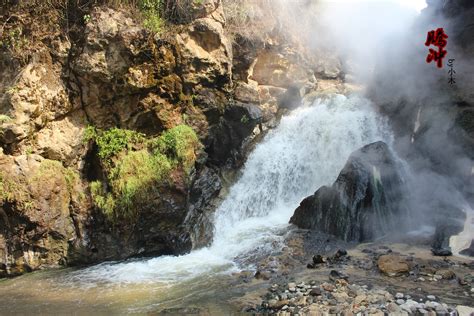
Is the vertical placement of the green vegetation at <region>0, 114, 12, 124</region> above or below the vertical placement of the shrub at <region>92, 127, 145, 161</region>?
above

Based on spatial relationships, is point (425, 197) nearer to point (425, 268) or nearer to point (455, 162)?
point (455, 162)

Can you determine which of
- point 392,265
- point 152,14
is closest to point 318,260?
point 392,265

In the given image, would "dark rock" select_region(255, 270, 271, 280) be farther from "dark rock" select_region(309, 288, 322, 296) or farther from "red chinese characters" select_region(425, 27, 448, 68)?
"red chinese characters" select_region(425, 27, 448, 68)

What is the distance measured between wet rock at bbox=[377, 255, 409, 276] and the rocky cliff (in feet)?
16.7

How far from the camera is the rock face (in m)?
10.1

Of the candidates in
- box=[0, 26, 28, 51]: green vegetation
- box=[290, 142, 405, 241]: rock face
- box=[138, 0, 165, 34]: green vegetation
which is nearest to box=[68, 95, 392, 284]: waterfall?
box=[290, 142, 405, 241]: rock face

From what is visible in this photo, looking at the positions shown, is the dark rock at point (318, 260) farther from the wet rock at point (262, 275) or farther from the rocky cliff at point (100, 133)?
the rocky cliff at point (100, 133)

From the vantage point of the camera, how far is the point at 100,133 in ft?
35.9

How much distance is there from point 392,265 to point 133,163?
713 cm

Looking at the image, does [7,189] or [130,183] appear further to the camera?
[130,183]

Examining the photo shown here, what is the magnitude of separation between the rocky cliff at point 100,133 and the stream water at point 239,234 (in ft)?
2.65

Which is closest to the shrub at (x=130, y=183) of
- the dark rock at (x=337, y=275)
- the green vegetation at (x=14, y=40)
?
the green vegetation at (x=14, y=40)

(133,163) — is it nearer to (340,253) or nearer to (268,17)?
(340,253)

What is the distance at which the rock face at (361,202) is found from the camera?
10.1 m
